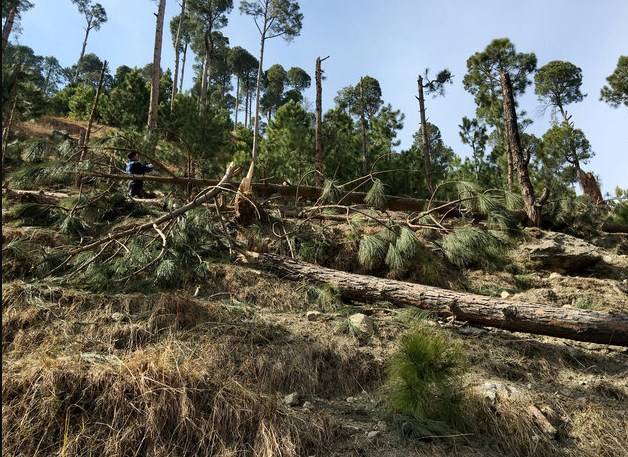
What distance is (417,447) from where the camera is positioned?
2.38m

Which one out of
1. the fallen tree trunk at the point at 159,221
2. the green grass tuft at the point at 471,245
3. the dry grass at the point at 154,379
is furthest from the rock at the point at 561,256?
the fallen tree trunk at the point at 159,221

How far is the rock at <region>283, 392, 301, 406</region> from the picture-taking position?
265 cm

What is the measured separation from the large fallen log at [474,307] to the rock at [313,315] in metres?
0.51

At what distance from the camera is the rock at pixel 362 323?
3586 mm

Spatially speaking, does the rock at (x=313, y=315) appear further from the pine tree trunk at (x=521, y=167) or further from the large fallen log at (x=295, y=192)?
the pine tree trunk at (x=521, y=167)

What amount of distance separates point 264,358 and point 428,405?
116 centimetres

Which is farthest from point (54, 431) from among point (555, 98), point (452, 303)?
point (555, 98)

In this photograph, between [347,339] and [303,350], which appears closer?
[303,350]

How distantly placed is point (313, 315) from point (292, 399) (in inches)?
46.6

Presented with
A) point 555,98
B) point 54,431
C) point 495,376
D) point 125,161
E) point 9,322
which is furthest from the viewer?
point 555,98

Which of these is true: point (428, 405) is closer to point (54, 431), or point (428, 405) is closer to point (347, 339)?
point (347, 339)

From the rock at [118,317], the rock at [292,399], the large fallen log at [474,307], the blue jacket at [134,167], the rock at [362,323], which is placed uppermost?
the blue jacket at [134,167]

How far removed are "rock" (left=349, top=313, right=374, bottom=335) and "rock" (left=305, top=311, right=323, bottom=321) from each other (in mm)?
296

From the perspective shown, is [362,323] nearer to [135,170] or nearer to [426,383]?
[426,383]
